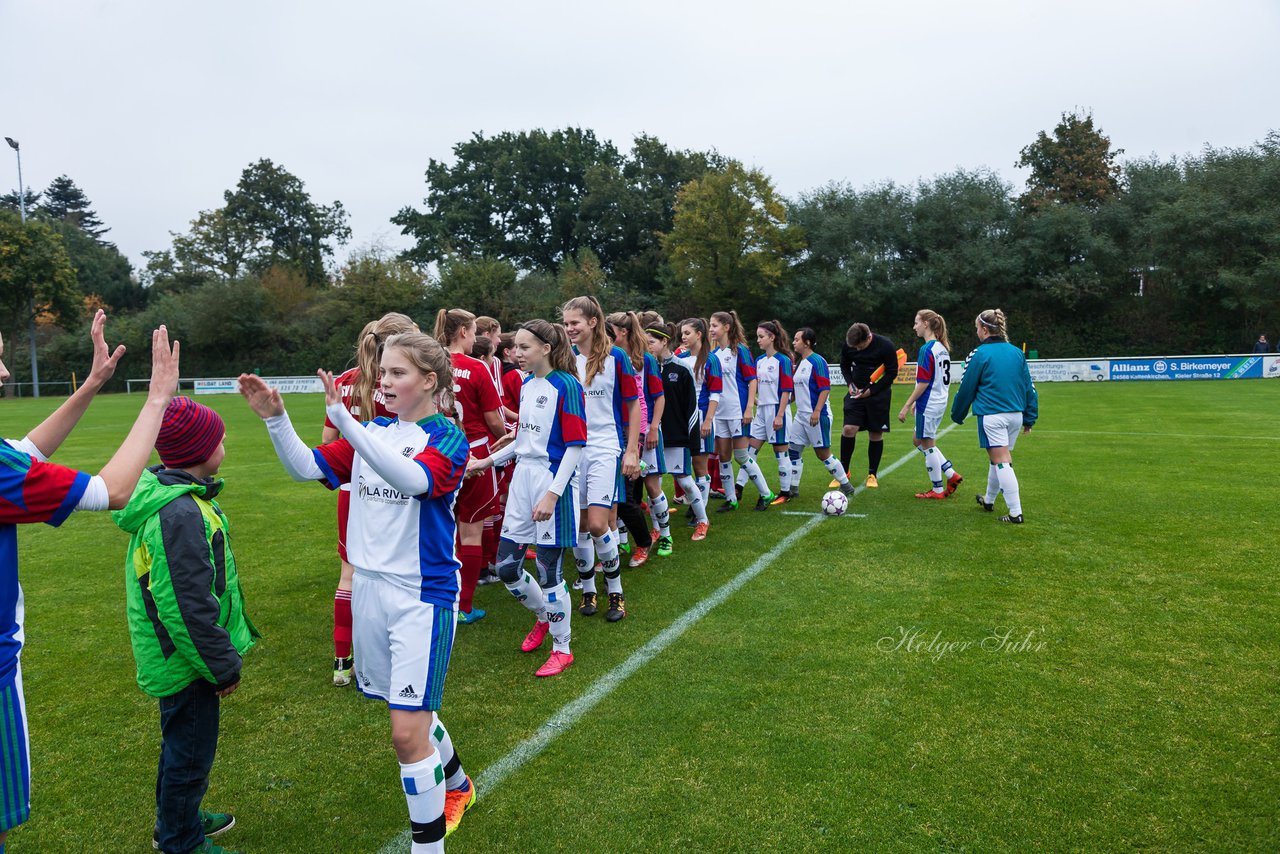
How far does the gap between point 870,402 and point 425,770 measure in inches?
297

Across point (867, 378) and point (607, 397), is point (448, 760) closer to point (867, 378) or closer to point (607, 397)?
point (607, 397)

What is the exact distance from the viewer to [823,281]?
133 feet

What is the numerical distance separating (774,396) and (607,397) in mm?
4302

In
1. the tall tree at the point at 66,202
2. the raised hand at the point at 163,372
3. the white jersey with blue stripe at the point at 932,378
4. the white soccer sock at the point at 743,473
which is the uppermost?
the tall tree at the point at 66,202

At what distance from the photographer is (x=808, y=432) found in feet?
30.1

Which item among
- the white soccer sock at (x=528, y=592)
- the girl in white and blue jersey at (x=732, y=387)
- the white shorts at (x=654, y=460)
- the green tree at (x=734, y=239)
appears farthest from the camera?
the green tree at (x=734, y=239)

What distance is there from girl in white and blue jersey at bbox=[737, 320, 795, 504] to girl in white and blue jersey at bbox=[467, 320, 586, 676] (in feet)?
14.9

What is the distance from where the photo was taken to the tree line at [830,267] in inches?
1368

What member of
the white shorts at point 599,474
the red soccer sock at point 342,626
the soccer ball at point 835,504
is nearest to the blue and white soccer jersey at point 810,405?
the soccer ball at point 835,504

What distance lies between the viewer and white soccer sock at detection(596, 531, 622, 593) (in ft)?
17.6

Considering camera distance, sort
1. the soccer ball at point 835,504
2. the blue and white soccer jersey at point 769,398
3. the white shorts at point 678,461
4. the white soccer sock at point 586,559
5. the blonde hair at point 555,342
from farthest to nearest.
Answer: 1. the blue and white soccer jersey at point 769,398
2. the soccer ball at point 835,504
3. the white shorts at point 678,461
4. the white soccer sock at point 586,559
5. the blonde hair at point 555,342

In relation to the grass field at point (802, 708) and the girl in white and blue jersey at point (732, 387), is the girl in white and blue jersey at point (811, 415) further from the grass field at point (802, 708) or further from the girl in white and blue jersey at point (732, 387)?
the grass field at point (802, 708)

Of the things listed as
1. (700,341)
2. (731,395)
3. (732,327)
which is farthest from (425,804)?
(732,327)

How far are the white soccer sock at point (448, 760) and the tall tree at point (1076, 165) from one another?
48059 mm
